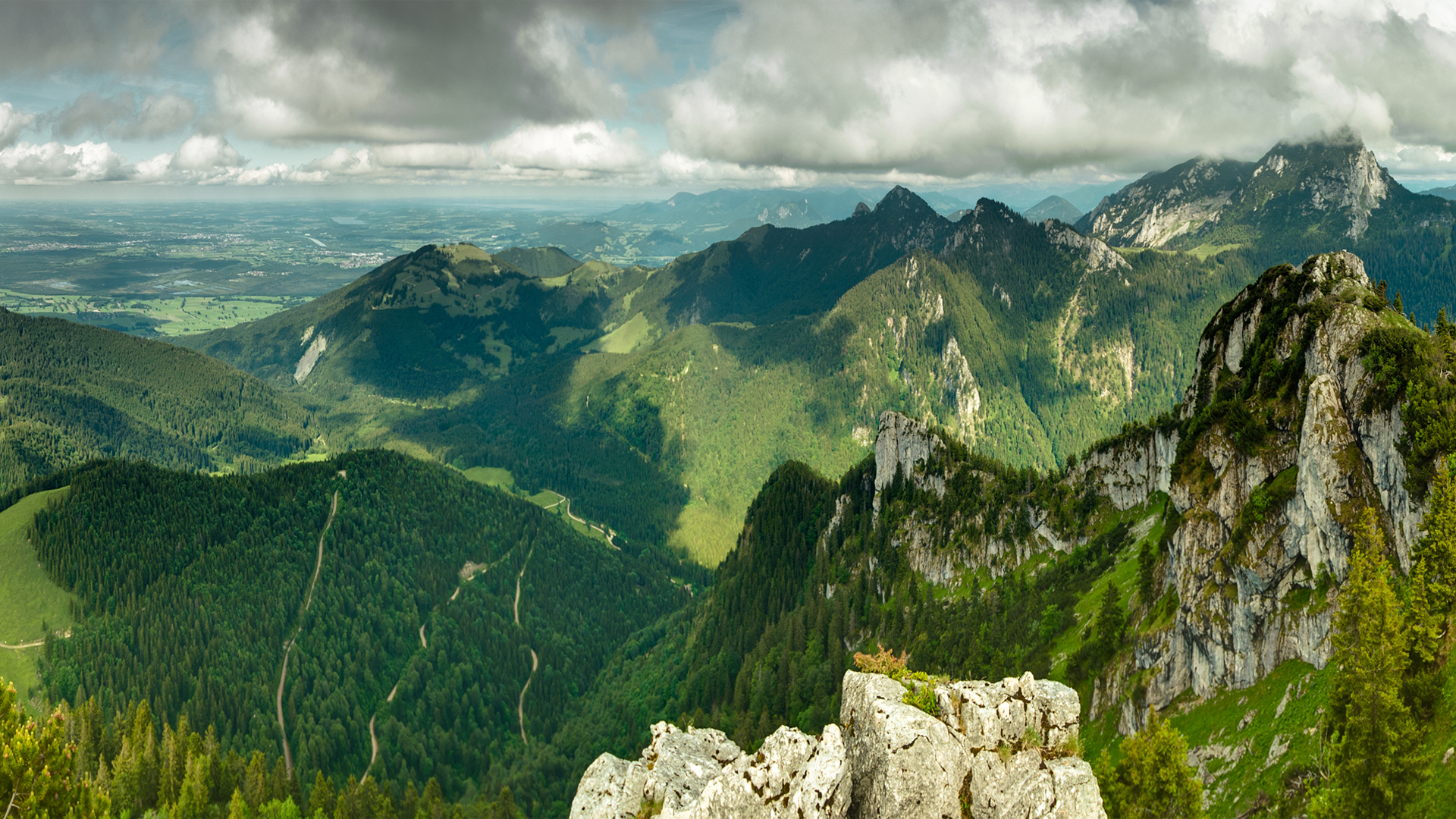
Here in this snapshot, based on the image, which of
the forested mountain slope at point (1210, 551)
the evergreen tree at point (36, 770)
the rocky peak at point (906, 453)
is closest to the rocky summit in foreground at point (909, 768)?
the forested mountain slope at point (1210, 551)

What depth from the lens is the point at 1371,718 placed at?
32969 millimetres

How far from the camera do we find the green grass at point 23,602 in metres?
144

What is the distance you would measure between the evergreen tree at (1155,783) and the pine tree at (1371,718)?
216 inches

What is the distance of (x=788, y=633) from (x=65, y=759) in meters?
113

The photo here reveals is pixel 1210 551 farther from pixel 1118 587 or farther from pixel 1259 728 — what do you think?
pixel 1118 587

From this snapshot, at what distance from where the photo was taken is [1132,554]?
3337 inches

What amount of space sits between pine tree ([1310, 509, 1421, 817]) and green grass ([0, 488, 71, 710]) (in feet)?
652

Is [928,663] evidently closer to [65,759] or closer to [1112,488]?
[1112,488]

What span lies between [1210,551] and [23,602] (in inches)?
8840

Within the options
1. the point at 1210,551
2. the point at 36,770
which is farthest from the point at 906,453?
the point at 36,770

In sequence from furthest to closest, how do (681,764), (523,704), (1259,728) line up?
1. (523,704)
2. (1259,728)
3. (681,764)

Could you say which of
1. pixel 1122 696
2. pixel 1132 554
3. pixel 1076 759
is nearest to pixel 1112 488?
pixel 1132 554

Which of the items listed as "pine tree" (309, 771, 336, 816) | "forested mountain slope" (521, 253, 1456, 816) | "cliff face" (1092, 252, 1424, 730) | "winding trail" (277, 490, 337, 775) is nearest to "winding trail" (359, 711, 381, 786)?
"winding trail" (277, 490, 337, 775)

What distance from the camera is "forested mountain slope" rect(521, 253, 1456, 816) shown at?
44.0 metres
